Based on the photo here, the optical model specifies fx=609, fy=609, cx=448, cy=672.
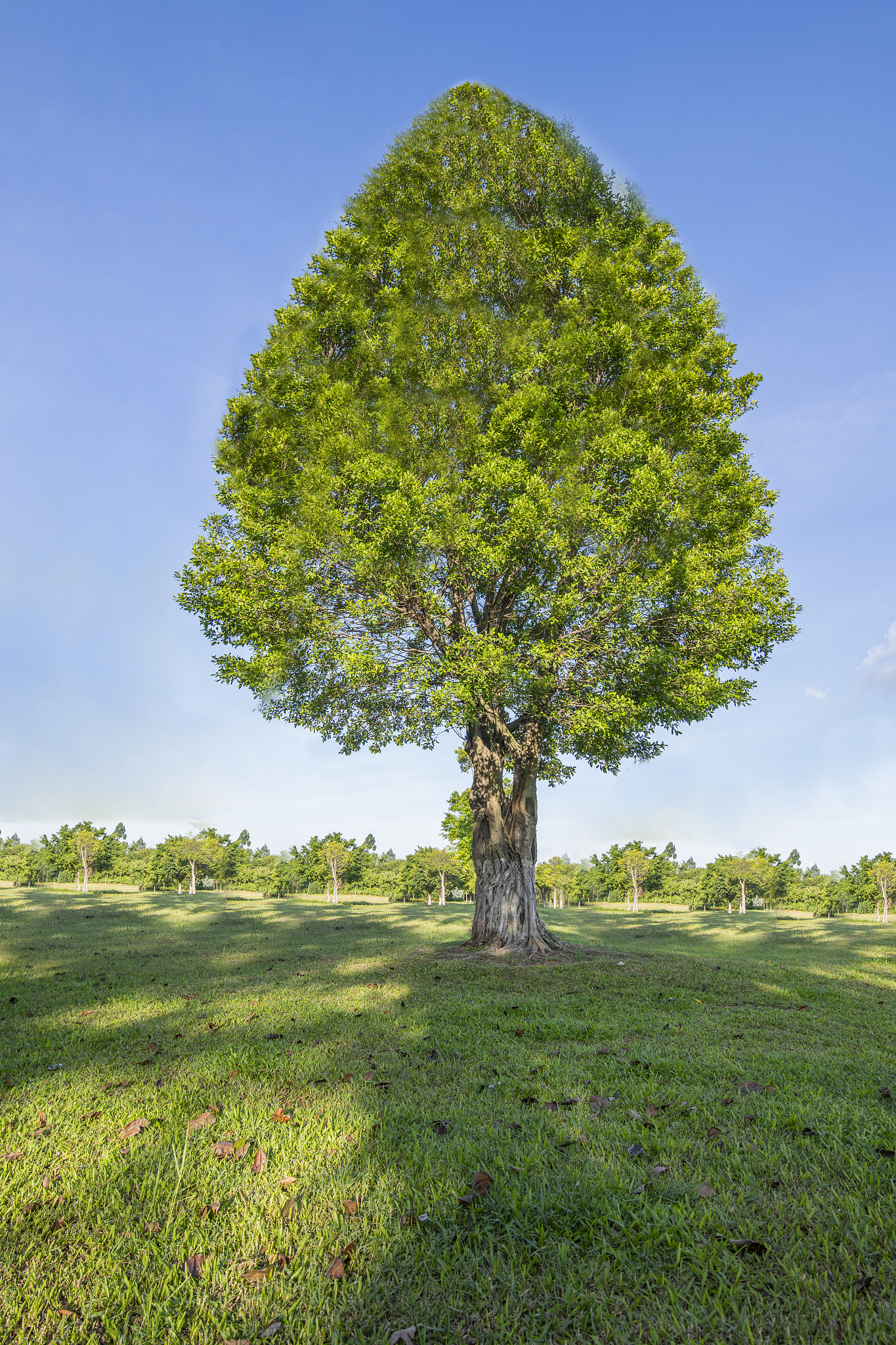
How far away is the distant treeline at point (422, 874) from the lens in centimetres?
6662

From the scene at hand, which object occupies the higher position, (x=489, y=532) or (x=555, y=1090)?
(x=489, y=532)

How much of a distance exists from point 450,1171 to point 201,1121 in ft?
6.92

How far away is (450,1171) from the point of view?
3.91 meters

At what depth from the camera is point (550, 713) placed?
540 inches

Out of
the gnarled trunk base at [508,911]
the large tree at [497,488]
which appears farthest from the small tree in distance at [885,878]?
the gnarled trunk base at [508,911]

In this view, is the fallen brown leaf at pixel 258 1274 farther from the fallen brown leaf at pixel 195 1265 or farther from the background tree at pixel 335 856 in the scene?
the background tree at pixel 335 856

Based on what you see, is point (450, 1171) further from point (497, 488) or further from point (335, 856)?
Result: point (335, 856)

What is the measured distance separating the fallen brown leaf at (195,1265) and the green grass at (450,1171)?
0.15 feet

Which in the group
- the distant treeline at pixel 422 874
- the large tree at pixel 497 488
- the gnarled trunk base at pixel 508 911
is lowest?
the distant treeline at pixel 422 874

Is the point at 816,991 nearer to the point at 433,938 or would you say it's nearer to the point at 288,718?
the point at 433,938

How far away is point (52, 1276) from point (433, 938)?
1677cm

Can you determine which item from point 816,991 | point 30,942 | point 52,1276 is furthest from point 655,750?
point 30,942

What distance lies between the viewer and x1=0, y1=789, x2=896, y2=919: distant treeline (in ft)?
219

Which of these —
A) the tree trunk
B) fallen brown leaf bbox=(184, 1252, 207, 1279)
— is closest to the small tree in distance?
the tree trunk
